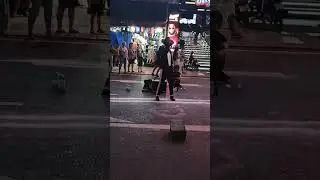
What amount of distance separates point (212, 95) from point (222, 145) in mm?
472

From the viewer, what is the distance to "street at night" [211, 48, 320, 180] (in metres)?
3.92

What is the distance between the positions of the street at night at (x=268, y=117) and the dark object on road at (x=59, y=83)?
1032mm

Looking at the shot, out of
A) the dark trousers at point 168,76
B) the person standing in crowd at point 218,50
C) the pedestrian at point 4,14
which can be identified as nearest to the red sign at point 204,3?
the person standing in crowd at point 218,50

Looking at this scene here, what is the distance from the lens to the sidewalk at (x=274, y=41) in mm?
3803

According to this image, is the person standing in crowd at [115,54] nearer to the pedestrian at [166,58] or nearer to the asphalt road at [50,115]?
the asphalt road at [50,115]

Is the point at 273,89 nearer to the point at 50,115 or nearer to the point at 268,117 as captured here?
the point at 268,117

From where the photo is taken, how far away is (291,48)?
402 cm

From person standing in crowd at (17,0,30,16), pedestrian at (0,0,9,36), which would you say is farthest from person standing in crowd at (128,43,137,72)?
pedestrian at (0,0,9,36)

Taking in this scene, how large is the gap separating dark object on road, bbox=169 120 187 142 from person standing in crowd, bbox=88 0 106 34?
786mm

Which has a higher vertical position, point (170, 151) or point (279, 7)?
point (279, 7)

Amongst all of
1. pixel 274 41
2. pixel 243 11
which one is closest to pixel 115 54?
pixel 243 11

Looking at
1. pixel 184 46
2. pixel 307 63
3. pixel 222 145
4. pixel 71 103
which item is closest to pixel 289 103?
pixel 307 63

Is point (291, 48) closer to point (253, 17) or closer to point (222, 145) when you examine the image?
point (253, 17)

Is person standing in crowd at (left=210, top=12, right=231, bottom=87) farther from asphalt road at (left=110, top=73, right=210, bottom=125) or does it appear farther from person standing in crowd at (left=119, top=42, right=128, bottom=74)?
person standing in crowd at (left=119, top=42, right=128, bottom=74)
